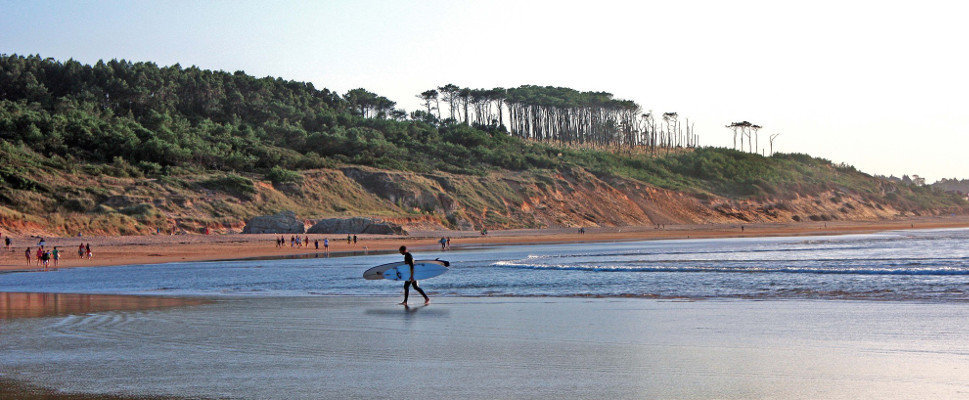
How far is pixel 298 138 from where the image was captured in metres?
84.4

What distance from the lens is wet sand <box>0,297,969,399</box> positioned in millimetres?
7832

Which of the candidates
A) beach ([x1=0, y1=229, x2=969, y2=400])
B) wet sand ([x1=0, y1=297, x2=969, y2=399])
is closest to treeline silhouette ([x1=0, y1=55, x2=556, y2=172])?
beach ([x1=0, y1=229, x2=969, y2=400])

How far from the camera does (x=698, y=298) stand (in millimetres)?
16672

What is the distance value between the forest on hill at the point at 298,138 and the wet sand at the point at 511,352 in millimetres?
42732

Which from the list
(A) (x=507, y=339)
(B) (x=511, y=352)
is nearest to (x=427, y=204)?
(A) (x=507, y=339)

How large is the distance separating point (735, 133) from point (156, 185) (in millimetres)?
107096

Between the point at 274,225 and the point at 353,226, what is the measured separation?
17.8 feet

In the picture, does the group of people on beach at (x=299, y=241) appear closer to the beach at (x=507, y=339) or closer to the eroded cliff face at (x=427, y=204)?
the eroded cliff face at (x=427, y=204)

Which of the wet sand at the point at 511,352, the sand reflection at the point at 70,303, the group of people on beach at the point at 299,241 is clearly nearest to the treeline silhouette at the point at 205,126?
the group of people on beach at the point at 299,241

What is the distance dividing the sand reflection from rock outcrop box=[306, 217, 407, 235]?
118ft

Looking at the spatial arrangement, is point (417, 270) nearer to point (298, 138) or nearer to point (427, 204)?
point (427, 204)

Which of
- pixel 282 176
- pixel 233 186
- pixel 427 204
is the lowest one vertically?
pixel 427 204

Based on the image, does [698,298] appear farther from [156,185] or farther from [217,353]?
[156,185]

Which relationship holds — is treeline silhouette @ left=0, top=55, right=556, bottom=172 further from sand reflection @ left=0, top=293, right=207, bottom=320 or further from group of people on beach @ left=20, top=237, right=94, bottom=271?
sand reflection @ left=0, top=293, right=207, bottom=320
